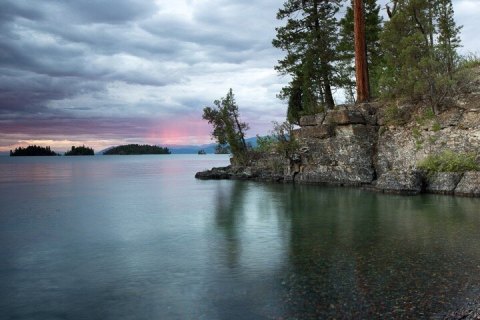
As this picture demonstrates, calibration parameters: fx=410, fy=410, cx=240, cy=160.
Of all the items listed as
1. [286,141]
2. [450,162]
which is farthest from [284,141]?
[450,162]

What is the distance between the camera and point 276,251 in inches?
486

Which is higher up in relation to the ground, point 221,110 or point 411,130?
point 221,110

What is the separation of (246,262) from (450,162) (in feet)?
61.7

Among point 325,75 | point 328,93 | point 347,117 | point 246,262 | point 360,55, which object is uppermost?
point 360,55

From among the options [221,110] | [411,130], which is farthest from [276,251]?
[221,110]

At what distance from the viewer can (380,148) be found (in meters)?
30.7

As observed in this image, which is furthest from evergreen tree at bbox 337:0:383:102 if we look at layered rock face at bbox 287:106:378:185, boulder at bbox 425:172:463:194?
boulder at bbox 425:172:463:194

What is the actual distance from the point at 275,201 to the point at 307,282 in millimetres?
15702

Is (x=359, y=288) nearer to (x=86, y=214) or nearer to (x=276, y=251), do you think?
(x=276, y=251)

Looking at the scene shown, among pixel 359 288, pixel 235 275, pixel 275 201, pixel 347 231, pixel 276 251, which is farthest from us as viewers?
pixel 275 201

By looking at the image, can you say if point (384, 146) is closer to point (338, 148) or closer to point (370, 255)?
point (338, 148)

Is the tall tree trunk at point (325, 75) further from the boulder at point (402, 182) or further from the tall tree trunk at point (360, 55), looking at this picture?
the boulder at point (402, 182)

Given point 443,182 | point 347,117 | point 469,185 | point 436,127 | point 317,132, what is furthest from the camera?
point 317,132

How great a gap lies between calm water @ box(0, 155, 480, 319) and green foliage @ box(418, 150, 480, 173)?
127 inches
